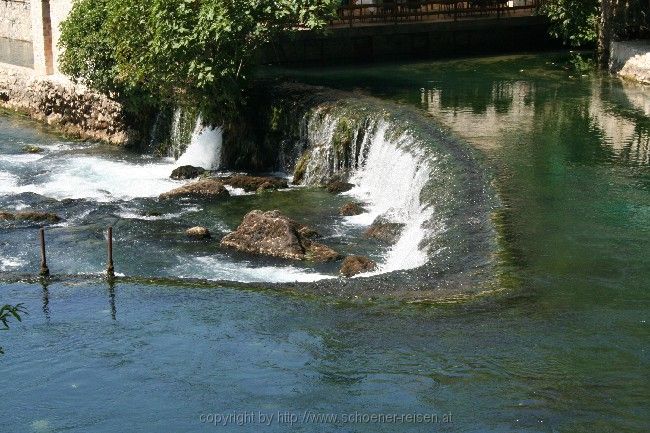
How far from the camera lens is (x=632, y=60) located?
3562 cm

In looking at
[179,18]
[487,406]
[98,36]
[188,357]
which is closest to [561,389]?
[487,406]

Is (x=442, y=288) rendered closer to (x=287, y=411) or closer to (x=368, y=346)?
(x=368, y=346)

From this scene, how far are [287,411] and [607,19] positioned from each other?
28.0 meters

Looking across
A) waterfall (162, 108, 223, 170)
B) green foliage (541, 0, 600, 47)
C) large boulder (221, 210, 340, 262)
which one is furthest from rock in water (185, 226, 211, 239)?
green foliage (541, 0, 600, 47)

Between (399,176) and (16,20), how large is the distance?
83.0ft

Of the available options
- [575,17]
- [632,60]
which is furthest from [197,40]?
[575,17]

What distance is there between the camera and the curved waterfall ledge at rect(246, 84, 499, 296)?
1803 centimetres

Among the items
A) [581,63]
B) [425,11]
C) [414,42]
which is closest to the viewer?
[581,63]

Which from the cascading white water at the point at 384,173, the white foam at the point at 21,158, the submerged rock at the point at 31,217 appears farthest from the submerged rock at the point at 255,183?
the white foam at the point at 21,158

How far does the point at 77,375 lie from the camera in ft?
49.4

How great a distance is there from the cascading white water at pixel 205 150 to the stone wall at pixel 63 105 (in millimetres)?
3537

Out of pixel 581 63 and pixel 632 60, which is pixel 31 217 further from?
pixel 581 63

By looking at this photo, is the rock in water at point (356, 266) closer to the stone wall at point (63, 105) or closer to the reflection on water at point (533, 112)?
the reflection on water at point (533, 112)

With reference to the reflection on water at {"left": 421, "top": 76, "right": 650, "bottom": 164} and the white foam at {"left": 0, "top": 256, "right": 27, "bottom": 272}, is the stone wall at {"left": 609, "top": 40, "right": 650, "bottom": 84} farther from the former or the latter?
the white foam at {"left": 0, "top": 256, "right": 27, "bottom": 272}
